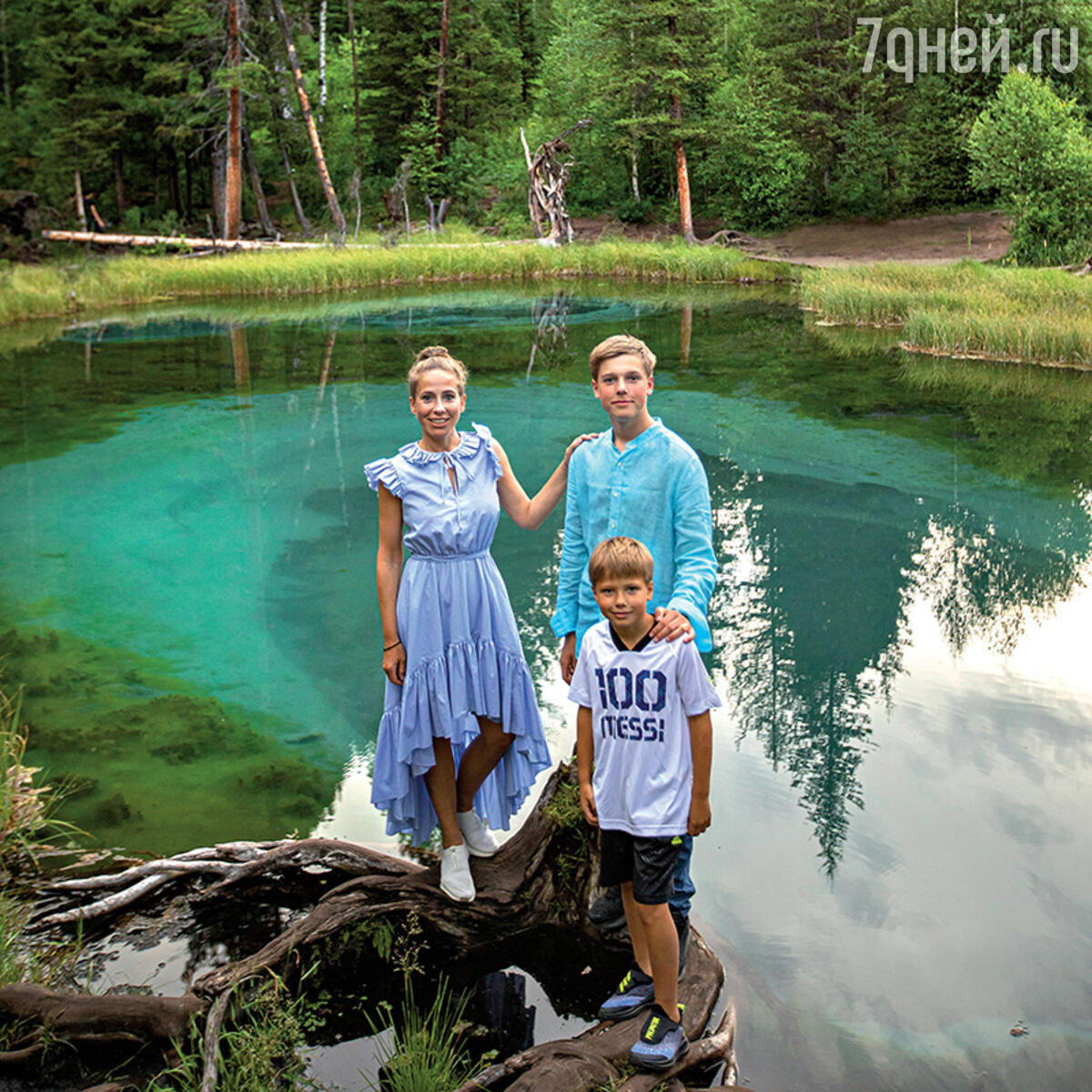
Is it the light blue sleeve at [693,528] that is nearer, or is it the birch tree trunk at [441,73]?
the light blue sleeve at [693,528]

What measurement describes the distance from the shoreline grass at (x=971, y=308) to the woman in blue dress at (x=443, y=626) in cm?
1254

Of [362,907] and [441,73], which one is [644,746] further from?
[441,73]

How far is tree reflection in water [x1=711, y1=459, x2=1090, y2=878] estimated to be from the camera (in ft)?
17.1

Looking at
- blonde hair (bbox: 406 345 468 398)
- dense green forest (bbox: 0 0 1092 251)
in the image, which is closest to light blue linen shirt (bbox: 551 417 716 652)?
blonde hair (bbox: 406 345 468 398)

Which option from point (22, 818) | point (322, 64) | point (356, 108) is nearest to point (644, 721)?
point (22, 818)

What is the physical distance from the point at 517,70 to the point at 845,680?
124ft

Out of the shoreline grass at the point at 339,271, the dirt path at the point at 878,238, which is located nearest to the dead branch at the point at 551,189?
the shoreline grass at the point at 339,271

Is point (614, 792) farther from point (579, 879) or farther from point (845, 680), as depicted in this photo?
point (845, 680)

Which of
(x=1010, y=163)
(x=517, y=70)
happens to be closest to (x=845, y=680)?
(x=1010, y=163)

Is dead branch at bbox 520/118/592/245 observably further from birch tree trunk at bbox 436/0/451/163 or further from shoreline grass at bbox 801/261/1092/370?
shoreline grass at bbox 801/261/1092/370

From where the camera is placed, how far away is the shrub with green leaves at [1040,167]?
20.7m

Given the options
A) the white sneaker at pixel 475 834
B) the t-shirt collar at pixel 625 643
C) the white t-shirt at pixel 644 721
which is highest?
the t-shirt collar at pixel 625 643

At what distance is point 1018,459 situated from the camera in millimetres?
9930

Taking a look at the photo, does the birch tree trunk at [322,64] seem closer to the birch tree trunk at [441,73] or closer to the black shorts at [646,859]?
the birch tree trunk at [441,73]
